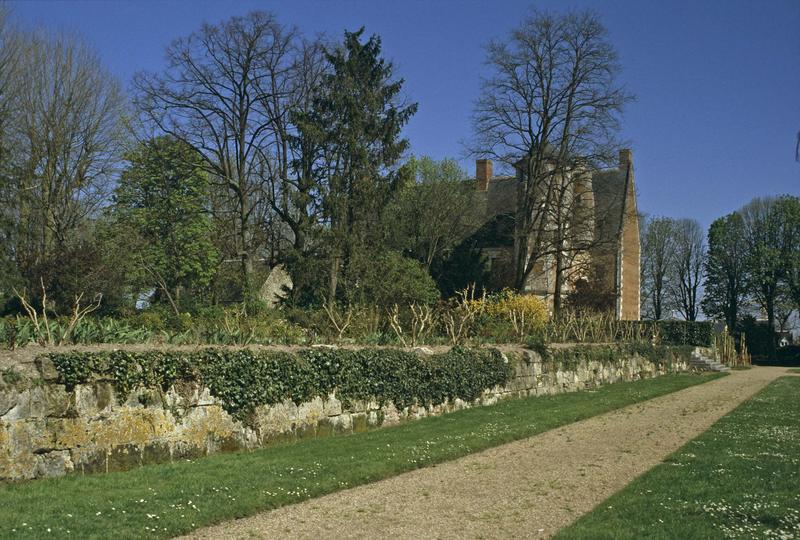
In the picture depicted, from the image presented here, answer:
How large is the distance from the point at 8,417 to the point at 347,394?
18.4 ft

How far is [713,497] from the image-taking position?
297 inches

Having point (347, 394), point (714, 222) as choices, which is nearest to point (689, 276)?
point (714, 222)

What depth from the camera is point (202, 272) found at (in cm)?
3256

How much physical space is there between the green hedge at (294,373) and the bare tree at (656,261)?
1857 inches

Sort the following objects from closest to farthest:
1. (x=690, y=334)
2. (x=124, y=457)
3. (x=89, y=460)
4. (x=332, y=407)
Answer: (x=89, y=460), (x=124, y=457), (x=332, y=407), (x=690, y=334)

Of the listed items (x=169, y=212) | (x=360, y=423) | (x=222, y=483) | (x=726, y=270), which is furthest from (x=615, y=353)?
(x=726, y=270)

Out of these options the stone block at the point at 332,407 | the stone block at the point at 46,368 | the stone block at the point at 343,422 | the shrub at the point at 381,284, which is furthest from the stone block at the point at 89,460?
the shrub at the point at 381,284

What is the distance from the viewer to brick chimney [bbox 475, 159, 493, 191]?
176 ft

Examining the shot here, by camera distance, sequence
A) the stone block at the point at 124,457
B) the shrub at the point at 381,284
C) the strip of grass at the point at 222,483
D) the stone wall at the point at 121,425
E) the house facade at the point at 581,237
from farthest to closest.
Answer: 1. the house facade at the point at 581,237
2. the shrub at the point at 381,284
3. the stone block at the point at 124,457
4. the stone wall at the point at 121,425
5. the strip of grass at the point at 222,483

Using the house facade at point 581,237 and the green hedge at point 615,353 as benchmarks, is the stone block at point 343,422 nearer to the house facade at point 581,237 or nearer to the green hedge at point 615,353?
the green hedge at point 615,353

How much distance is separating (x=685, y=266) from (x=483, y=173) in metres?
19.1

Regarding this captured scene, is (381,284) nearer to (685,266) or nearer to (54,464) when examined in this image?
(54,464)

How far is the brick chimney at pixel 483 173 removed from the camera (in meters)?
53.6

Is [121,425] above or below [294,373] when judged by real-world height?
below
